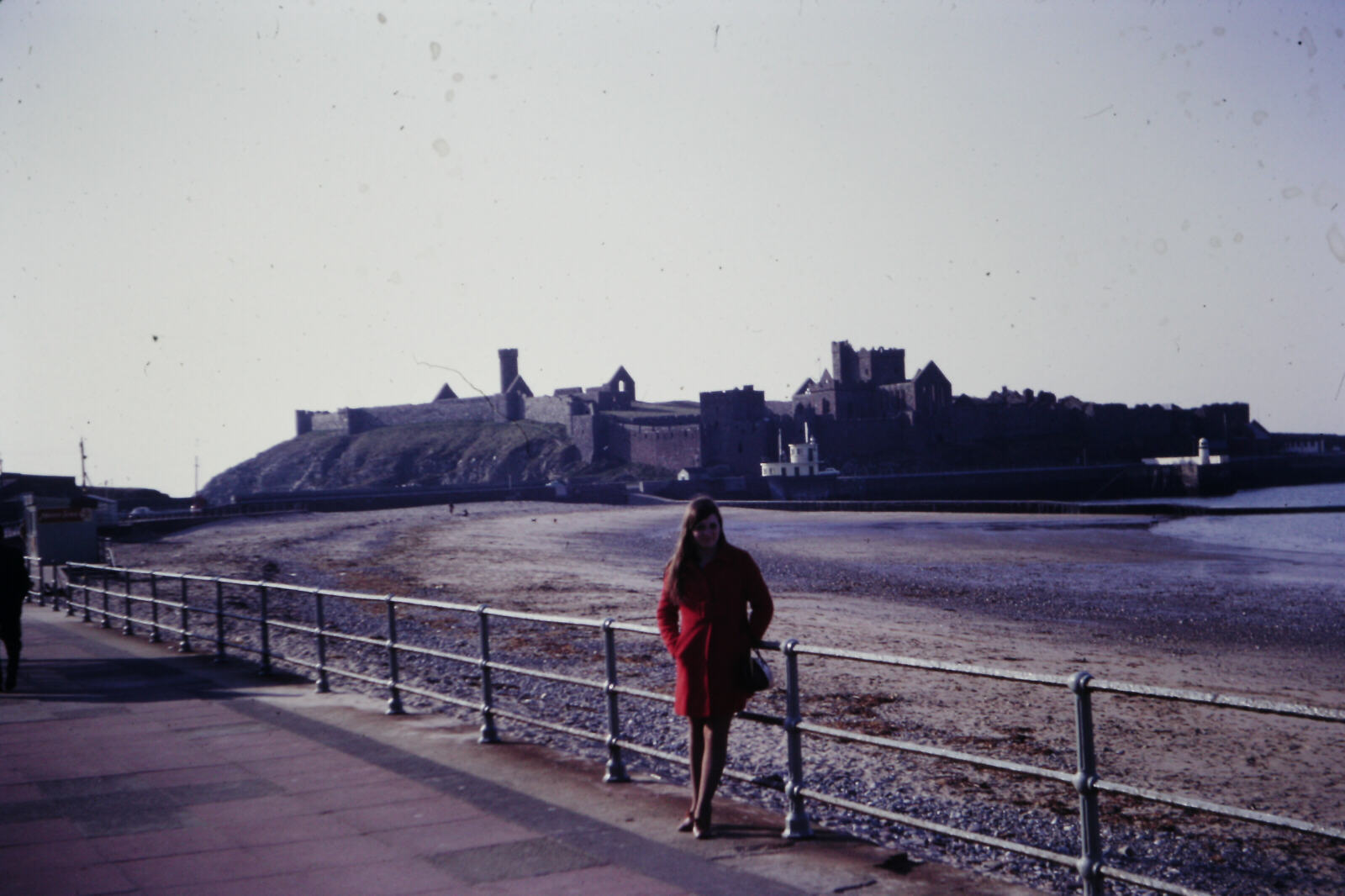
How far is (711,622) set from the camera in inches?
188

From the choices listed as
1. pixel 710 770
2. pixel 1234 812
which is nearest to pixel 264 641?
pixel 710 770

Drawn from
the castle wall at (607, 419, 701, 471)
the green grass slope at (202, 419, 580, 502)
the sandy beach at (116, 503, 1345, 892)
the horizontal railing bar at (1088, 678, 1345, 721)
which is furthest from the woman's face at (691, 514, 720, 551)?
the green grass slope at (202, 419, 580, 502)

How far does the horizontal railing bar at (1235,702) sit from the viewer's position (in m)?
3.23

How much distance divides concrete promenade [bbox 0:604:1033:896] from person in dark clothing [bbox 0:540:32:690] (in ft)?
7.00

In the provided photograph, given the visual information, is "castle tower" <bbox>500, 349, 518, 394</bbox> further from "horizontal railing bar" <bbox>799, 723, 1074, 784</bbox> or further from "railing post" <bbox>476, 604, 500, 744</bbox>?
"horizontal railing bar" <bbox>799, 723, 1074, 784</bbox>

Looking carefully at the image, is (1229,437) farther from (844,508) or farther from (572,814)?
(572,814)

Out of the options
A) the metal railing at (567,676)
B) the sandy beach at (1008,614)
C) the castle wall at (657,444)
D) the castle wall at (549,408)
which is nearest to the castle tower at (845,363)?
the castle wall at (657,444)

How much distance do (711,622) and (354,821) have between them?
194 centimetres

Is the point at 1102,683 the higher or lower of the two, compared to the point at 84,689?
higher

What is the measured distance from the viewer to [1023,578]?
25.0m

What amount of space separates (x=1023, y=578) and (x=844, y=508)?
3398 centimetres

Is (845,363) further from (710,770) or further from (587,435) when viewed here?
(710,770)

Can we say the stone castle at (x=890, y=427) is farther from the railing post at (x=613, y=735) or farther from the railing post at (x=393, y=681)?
the railing post at (x=613, y=735)

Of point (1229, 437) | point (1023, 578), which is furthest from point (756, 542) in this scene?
point (1229, 437)
